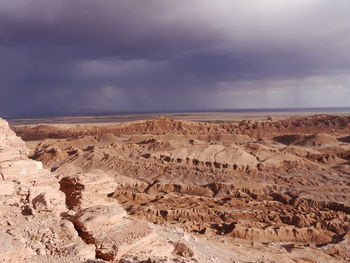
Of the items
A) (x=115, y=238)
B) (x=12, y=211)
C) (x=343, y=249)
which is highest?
(x=12, y=211)

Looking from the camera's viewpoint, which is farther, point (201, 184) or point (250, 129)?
point (250, 129)

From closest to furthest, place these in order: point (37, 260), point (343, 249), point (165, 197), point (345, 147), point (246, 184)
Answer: point (37, 260) → point (343, 249) → point (165, 197) → point (246, 184) → point (345, 147)

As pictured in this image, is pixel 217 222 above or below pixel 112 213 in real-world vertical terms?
below

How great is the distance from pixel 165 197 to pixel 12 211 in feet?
70.7

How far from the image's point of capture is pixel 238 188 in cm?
3481

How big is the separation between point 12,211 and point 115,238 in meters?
3.68

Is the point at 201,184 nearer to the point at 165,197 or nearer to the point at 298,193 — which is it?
the point at 165,197

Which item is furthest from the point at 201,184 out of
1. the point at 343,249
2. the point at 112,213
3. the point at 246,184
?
the point at 112,213

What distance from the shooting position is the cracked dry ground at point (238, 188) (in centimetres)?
2238

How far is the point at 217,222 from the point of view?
25.4 m

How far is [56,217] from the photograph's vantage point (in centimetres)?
1148

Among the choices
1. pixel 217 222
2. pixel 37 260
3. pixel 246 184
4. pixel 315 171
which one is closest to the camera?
pixel 37 260

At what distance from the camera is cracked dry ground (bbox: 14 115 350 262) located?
22.4 m

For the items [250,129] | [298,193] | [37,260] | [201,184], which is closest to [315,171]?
[298,193]
